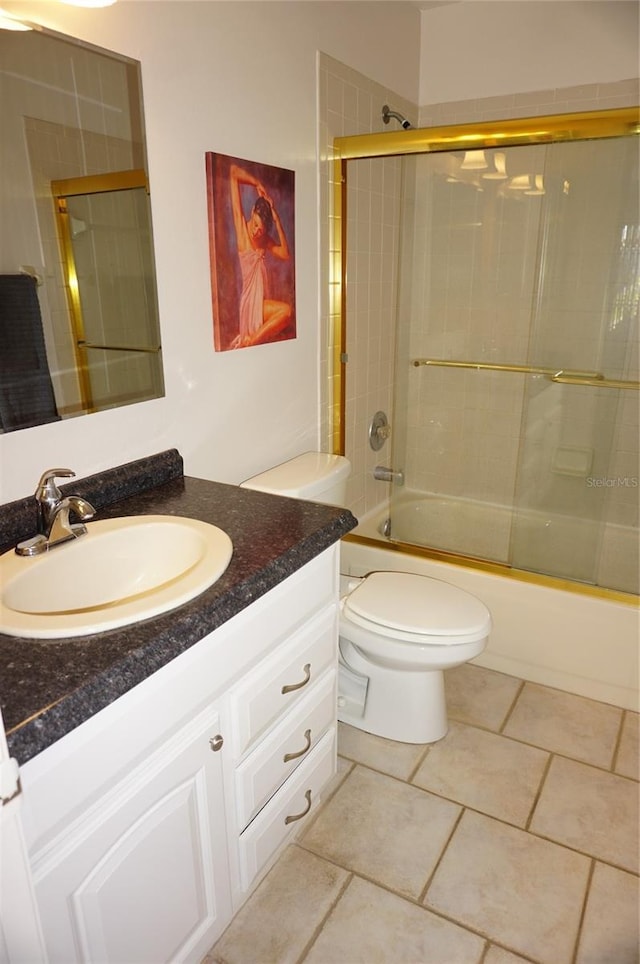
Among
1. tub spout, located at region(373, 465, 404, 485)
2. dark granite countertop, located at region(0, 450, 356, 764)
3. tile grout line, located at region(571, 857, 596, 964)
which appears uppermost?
dark granite countertop, located at region(0, 450, 356, 764)

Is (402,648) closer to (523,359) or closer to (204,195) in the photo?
(204,195)

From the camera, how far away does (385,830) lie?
1.68 m

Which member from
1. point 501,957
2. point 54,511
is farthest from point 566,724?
point 54,511

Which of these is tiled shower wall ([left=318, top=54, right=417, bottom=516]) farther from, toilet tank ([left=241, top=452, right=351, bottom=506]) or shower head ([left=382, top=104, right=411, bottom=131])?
toilet tank ([left=241, top=452, right=351, bottom=506])

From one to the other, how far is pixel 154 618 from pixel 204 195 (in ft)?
3.79

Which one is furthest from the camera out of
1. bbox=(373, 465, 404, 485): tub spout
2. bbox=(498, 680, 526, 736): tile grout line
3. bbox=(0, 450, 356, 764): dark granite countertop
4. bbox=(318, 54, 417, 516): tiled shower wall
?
bbox=(373, 465, 404, 485): tub spout

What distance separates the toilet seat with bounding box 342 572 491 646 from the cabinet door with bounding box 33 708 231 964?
0.74m

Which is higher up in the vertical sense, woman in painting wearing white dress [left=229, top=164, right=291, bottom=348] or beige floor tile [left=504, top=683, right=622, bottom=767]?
woman in painting wearing white dress [left=229, top=164, right=291, bottom=348]

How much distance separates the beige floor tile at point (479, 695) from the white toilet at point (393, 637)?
154mm

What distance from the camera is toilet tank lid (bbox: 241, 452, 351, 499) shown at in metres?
1.90

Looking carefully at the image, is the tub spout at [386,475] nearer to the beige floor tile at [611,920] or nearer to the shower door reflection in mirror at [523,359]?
the shower door reflection in mirror at [523,359]

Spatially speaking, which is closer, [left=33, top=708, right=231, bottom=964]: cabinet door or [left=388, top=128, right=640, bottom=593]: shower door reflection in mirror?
[left=33, top=708, right=231, bottom=964]: cabinet door

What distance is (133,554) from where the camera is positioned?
4.42 ft

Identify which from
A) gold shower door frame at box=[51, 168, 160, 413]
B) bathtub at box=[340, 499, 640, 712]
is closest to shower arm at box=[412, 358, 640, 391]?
bathtub at box=[340, 499, 640, 712]
